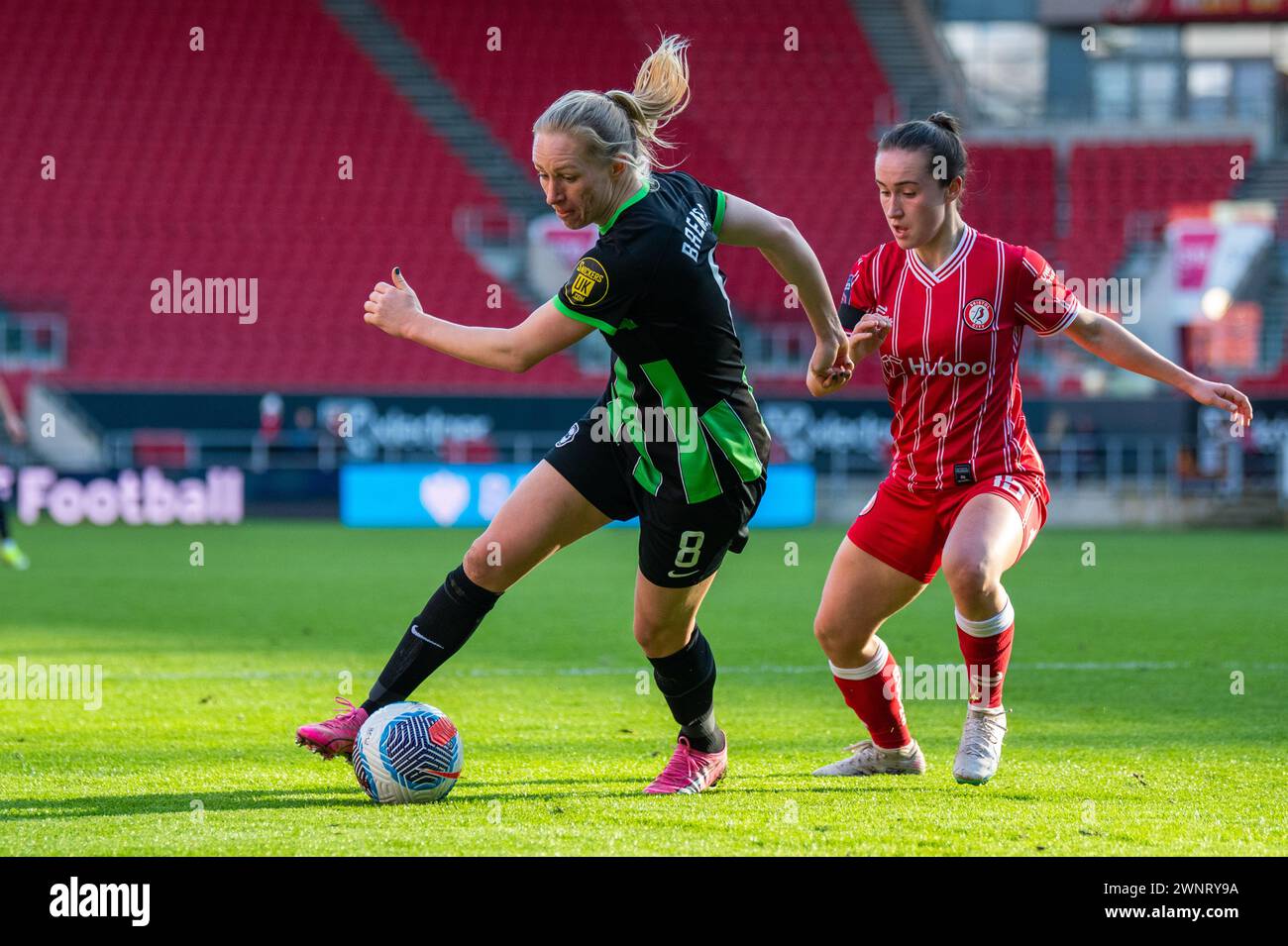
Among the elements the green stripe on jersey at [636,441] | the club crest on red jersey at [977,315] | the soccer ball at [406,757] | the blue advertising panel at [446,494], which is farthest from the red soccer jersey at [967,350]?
the blue advertising panel at [446,494]

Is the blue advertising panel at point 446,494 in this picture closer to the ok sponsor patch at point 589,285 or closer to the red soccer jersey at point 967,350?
the red soccer jersey at point 967,350

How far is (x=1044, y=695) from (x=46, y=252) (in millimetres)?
20997

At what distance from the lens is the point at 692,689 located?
4.79 metres

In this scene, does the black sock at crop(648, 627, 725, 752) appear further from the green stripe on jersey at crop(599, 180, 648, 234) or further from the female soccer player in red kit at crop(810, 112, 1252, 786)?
the green stripe on jersey at crop(599, 180, 648, 234)

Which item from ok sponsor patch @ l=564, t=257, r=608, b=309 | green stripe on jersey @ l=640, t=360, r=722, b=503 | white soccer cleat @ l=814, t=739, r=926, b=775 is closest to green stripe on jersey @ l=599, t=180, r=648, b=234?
ok sponsor patch @ l=564, t=257, r=608, b=309

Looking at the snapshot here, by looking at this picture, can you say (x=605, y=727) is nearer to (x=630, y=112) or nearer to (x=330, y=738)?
(x=330, y=738)

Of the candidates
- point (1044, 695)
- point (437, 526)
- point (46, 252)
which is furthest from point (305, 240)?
point (1044, 695)

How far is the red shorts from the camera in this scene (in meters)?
4.78

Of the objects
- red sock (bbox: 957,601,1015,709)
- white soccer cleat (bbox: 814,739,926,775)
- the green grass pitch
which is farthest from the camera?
white soccer cleat (bbox: 814,739,926,775)

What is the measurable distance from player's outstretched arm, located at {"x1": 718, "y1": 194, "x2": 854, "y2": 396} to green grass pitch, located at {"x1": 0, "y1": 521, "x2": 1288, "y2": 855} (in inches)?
46.5

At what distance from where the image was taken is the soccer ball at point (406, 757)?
14.3 ft

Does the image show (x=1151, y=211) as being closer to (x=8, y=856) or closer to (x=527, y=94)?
(x=527, y=94)

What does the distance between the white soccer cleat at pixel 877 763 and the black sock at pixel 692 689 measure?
404 mm

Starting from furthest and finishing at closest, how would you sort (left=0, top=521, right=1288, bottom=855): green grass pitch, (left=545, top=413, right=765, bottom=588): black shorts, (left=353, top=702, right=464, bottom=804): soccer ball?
(left=545, top=413, right=765, bottom=588): black shorts < (left=353, top=702, right=464, bottom=804): soccer ball < (left=0, top=521, right=1288, bottom=855): green grass pitch
